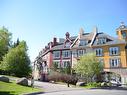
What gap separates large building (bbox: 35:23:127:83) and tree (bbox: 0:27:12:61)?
12253 mm

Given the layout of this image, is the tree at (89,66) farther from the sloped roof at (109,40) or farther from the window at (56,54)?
the window at (56,54)

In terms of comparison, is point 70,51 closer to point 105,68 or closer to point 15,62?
point 105,68

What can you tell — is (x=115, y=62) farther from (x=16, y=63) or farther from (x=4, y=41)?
(x=4, y=41)

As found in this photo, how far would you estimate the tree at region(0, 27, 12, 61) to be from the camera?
233 feet

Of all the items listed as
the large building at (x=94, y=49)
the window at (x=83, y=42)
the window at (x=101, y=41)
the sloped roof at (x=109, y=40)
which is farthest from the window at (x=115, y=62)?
the window at (x=83, y=42)

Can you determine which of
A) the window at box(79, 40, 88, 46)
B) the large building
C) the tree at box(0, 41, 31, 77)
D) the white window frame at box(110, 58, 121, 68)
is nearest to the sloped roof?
the large building

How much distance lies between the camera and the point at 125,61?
53.8m

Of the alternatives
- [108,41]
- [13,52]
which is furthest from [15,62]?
[108,41]

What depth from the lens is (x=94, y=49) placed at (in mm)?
59562

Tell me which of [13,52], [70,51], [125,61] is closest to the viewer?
[125,61]

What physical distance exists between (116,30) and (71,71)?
1549 centimetres

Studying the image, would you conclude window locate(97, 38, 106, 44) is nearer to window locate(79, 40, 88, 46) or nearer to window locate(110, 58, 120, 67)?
window locate(79, 40, 88, 46)

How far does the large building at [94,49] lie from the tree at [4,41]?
482 inches

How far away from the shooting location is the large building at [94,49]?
5466 centimetres
